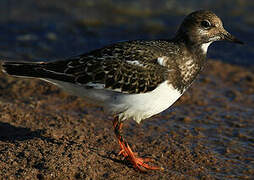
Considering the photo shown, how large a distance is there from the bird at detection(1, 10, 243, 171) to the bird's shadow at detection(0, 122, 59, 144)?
2.55ft

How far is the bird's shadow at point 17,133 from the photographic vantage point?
5.87 metres

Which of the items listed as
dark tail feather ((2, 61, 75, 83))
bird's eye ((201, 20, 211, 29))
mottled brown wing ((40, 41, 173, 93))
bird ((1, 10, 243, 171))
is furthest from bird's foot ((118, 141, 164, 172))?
bird's eye ((201, 20, 211, 29))

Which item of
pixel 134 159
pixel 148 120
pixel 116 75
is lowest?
pixel 148 120

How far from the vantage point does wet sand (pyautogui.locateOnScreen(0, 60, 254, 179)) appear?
17.4ft

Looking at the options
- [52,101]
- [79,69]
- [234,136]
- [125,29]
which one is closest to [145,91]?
[79,69]

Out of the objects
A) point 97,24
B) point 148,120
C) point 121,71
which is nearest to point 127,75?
point 121,71

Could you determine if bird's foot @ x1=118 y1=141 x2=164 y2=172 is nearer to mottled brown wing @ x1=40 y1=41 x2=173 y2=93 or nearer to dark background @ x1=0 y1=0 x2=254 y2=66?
mottled brown wing @ x1=40 y1=41 x2=173 y2=93

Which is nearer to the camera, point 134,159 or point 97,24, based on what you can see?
point 134,159

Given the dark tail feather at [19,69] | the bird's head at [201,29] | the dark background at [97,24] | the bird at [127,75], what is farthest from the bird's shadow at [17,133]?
the dark background at [97,24]

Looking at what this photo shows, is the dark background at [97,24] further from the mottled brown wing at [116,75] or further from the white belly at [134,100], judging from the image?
the white belly at [134,100]

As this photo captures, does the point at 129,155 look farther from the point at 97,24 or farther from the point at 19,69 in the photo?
the point at 97,24

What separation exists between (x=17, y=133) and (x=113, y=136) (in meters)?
1.40

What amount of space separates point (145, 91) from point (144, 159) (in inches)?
39.0

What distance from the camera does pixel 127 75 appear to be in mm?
5598
